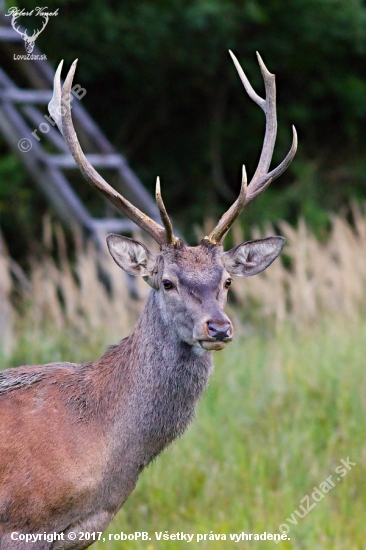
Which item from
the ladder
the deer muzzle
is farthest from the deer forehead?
the ladder

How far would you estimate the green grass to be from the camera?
4930 mm

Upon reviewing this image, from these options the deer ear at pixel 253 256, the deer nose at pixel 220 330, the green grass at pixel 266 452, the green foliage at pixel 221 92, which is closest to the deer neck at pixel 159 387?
the deer nose at pixel 220 330

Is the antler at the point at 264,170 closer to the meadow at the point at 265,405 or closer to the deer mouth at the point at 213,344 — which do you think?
the deer mouth at the point at 213,344

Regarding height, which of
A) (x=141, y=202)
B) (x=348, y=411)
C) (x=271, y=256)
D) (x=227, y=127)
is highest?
(x=227, y=127)

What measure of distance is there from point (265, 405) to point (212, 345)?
115 inches

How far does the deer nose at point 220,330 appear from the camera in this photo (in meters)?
3.21

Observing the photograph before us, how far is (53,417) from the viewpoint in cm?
351

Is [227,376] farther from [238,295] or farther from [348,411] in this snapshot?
[238,295]

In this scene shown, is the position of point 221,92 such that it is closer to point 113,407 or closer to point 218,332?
point 113,407

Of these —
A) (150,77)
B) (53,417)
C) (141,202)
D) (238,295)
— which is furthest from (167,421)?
(150,77)

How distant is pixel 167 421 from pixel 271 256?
86 cm

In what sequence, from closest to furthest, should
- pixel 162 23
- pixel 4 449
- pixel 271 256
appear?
pixel 4 449, pixel 271 256, pixel 162 23

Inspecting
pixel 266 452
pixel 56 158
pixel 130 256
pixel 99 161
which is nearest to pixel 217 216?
pixel 56 158

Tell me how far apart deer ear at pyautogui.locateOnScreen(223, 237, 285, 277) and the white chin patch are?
53 cm
